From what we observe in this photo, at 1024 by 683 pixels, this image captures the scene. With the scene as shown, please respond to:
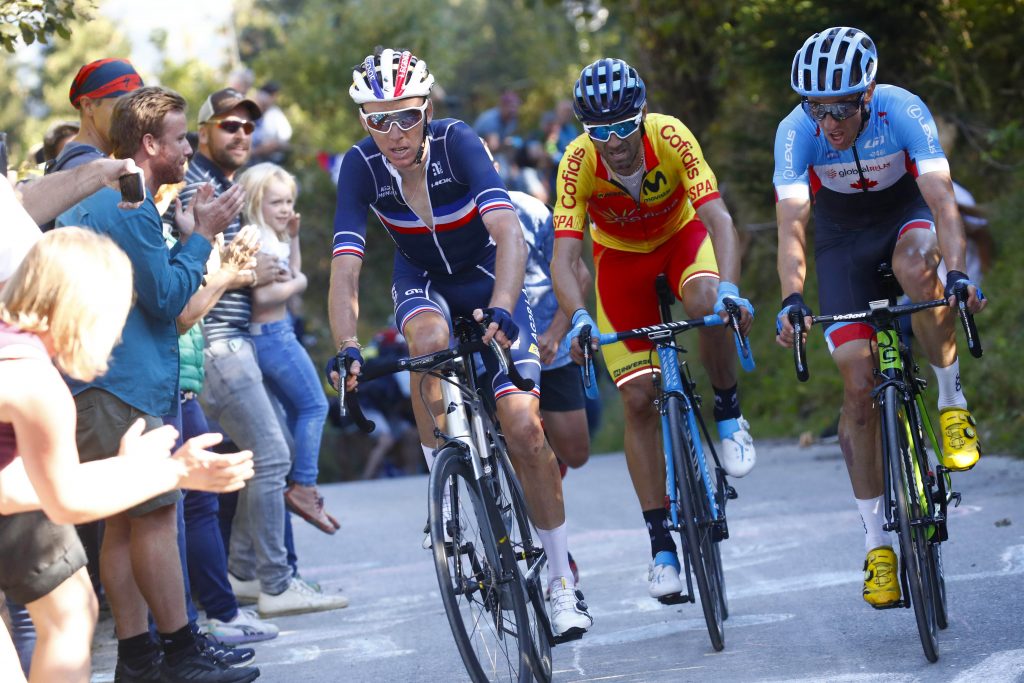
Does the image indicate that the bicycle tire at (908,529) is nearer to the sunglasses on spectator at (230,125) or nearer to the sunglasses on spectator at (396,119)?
the sunglasses on spectator at (396,119)

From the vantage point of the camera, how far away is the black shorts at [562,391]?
24.0ft

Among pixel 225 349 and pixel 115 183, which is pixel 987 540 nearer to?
pixel 225 349

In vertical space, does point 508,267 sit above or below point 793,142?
below

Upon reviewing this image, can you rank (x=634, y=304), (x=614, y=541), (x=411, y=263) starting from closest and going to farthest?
(x=411, y=263) < (x=634, y=304) < (x=614, y=541)

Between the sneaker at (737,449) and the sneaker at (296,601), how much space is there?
2486 mm

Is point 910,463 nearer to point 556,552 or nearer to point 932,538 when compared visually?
point 932,538

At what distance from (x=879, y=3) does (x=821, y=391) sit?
12.3ft

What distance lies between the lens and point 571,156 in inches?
269

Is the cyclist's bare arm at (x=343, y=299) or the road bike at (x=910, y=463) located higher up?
the cyclist's bare arm at (x=343, y=299)

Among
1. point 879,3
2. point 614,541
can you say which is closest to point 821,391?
point 879,3

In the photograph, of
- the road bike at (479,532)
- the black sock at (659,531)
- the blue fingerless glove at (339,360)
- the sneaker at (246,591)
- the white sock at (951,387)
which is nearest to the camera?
the road bike at (479,532)

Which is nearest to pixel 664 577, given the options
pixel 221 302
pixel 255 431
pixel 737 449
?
pixel 737 449

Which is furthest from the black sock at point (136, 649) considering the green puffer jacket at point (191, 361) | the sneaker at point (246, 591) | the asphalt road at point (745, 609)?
the sneaker at point (246, 591)

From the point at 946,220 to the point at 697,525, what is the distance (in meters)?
1.64
